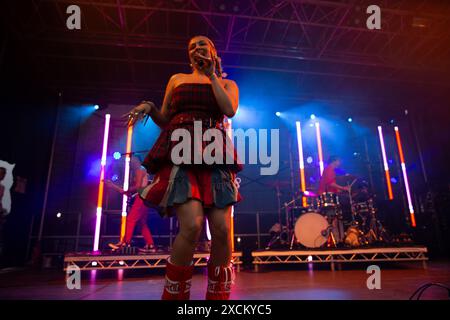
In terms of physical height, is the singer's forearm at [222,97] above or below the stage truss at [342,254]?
above

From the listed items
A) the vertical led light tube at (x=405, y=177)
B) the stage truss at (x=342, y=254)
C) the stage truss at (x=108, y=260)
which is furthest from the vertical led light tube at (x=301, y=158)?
the stage truss at (x=108, y=260)

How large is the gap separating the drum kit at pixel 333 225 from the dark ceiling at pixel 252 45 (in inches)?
144

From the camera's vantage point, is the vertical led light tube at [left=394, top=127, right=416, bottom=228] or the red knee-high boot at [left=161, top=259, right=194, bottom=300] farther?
the vertical led light tube at [left=394, top=127, right=416, bottom=228]

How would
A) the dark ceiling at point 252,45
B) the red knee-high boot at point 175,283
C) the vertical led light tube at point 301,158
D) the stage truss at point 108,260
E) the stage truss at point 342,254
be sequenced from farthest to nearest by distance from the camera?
1. the vertical led light tube at point 301,158
2. the dark ceiling at point 252,45
3. the stage truss at point 342,254
4. the stage truss at point 108,260
5. the red knee-high boot at point 175,283

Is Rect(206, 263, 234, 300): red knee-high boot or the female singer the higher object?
the female singer

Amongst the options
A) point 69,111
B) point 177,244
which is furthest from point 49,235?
point 177,244

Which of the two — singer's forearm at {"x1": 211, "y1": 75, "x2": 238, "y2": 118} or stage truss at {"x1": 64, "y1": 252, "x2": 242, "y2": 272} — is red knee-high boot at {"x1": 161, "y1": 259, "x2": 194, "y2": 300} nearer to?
singer's forearm at {"x1": 211, "y1": 75, "x2": 238, "y2": 118}

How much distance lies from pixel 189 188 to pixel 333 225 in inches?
200

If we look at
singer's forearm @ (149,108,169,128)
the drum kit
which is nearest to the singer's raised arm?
singer's forearm @ (149,108,169,128)

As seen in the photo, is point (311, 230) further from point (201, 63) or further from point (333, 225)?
point (201, 63)

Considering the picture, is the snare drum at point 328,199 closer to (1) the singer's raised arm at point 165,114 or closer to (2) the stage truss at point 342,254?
(2) the stage truss at point 342,254

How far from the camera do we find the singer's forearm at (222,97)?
129 centimetres

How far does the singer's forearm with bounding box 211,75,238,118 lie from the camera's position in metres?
1.29

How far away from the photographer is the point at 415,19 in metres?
6.05
